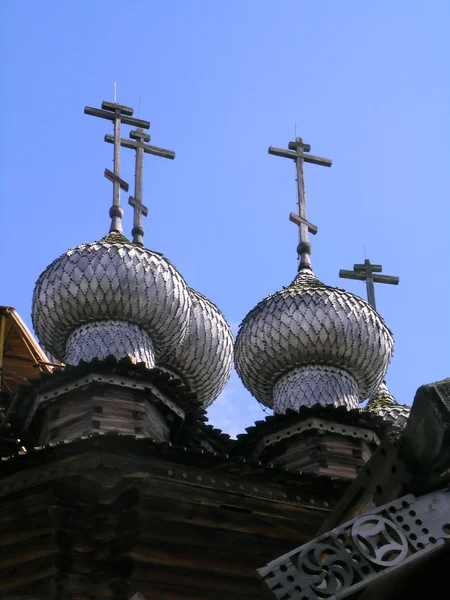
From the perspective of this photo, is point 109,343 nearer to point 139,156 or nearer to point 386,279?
point 139,156

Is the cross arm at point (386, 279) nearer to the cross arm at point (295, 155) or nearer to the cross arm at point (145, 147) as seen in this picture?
the cross arm at point (295, 155)

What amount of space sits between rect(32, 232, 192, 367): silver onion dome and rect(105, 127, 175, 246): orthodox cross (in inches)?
39.6

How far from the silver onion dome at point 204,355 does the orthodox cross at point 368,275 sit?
2.62 metres

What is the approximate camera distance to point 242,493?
873 cm

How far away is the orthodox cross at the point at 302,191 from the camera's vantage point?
13.5m

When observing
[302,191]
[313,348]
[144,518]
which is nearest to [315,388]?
[313,348]

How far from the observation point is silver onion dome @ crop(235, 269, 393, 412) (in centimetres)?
1203

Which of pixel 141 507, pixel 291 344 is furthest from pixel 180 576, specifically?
pixel 291 344

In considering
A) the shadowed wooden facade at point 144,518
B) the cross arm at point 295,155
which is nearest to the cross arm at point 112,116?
the cross arm at point 295,155

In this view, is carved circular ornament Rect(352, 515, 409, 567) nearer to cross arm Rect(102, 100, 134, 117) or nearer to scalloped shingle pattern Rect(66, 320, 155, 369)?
scalloped shingle pattern Rect(66, 320, 155, 369)

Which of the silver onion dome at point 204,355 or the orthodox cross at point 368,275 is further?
the orthodox cross at point 368,275

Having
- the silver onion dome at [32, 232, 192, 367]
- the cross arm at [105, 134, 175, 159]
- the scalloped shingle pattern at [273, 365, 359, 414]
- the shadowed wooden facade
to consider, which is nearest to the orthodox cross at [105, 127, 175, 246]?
the cross arm at [105, 134, 175, 159]

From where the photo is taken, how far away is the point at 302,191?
14.2m

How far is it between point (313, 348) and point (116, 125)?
10.7ft
